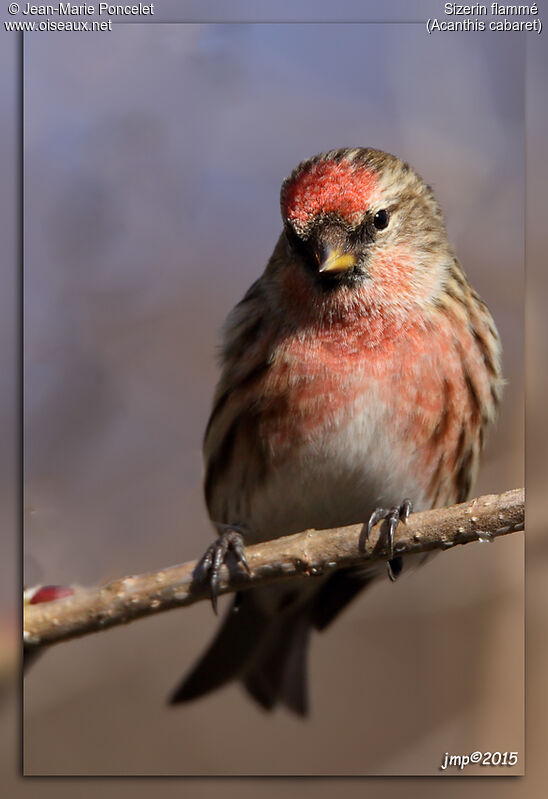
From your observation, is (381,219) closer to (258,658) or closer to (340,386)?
(340,386)

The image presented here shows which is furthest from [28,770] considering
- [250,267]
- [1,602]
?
[250,267]

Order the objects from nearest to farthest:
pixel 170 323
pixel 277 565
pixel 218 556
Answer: pixel 277 565 → pixel 218 556 → pixel 170 323

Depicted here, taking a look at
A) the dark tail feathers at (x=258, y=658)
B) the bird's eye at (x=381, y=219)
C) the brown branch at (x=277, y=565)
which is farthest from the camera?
the dark tail feathers at (x=258, y=658)

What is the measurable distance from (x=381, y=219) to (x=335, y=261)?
17 centimetres

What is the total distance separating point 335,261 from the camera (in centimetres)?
183

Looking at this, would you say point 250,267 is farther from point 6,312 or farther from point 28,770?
point 28,770

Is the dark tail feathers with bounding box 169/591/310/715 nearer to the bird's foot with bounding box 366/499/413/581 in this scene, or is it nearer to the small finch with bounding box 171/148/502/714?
the small finch with bounding box 171/148/502/714

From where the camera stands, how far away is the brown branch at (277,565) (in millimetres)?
1685

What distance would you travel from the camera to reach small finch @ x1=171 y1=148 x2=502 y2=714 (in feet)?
6.24

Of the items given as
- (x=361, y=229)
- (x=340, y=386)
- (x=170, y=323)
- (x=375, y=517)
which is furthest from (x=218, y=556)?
(x=361, y=229)

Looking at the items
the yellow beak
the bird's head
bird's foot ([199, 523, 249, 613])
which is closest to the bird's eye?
the bird's head

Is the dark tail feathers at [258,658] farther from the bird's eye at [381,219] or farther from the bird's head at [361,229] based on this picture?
the bird's eye at [381,219]

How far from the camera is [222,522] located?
2189mm

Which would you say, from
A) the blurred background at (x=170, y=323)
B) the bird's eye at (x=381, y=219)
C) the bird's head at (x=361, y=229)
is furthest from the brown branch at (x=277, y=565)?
the bird's eye at (x=381, y=219)
